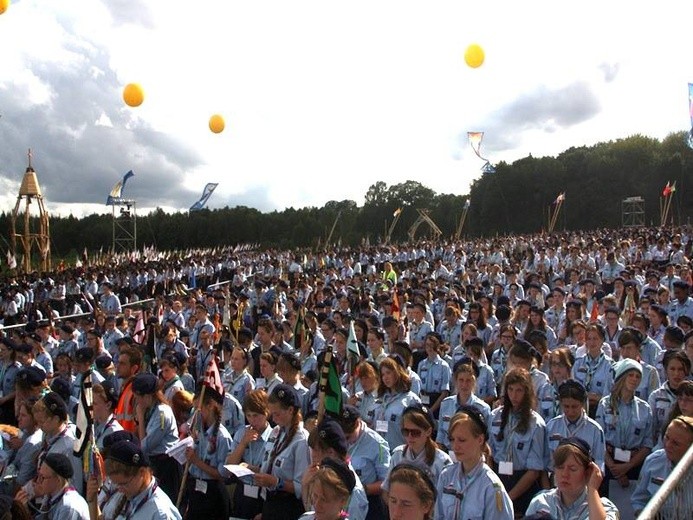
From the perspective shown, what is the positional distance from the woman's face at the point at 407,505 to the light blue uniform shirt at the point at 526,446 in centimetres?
226

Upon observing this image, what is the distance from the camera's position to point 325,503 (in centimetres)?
390

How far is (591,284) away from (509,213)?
55.8 meters

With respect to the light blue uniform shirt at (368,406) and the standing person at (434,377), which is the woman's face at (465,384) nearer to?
the light blue uniform shirt at (368,406)

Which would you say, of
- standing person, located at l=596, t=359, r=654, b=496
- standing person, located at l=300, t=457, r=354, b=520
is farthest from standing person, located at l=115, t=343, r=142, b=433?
standing person, located at l=596, t=359, r=654, b=496

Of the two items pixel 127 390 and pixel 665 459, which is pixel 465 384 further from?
pixel 127 390

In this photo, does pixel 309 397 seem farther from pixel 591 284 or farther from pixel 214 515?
pixel 591 284

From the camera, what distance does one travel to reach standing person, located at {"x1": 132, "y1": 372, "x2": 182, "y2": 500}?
629 cm

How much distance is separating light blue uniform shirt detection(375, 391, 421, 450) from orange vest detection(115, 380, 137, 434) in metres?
2.50

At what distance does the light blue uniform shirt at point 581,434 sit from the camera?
5.60 m

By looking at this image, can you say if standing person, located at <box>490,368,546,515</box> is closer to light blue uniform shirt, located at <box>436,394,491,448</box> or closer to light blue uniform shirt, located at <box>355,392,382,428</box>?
light blue uniform shirt, located at <box>436,394,491,448</box>

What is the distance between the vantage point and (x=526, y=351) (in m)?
7.14

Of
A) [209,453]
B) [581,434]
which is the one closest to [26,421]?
[209,453]

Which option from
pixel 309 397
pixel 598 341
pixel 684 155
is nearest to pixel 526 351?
pixel 598 341

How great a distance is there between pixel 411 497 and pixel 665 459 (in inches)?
88.8
